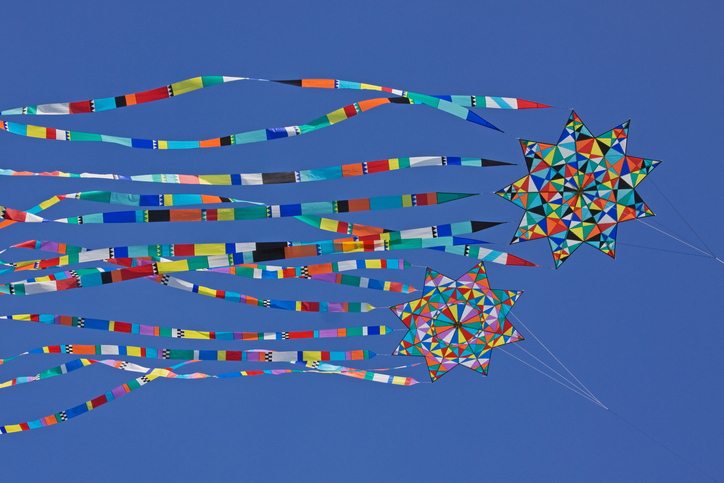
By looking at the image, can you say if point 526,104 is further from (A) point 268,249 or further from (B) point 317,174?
(A) point 268,249

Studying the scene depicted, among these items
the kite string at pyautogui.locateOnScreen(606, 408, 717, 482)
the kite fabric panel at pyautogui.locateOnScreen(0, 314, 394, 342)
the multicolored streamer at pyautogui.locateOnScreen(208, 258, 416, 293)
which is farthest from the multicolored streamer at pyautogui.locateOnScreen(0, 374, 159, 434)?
the kite string at pyautogui.locateOnScreen(606, 408, 717, 482)

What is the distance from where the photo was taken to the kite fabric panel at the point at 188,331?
4219 millimetres

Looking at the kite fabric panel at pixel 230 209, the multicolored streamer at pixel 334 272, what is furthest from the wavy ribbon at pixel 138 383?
the kite fabric panel at pixel 230 209

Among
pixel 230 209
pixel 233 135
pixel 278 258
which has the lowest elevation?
pixel 278 258

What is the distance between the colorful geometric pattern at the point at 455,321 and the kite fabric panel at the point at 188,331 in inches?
10.6

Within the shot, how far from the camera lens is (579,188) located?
3711mm

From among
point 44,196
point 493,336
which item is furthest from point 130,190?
point 493,336

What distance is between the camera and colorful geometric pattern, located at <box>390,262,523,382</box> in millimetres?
4055

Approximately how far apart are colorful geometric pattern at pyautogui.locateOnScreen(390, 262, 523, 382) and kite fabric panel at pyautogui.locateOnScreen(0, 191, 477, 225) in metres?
0.61

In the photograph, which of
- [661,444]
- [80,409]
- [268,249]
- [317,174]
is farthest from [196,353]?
[661,444]

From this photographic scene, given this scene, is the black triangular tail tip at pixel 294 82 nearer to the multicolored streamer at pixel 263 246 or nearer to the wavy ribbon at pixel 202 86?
the wavy ribbon at pixel 202 86

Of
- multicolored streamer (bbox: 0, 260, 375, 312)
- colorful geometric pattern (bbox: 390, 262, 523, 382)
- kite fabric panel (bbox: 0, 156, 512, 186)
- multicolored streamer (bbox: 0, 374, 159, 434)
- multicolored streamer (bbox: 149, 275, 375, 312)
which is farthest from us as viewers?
multicolored streamer (bbox: 0, 374, 159, 434)

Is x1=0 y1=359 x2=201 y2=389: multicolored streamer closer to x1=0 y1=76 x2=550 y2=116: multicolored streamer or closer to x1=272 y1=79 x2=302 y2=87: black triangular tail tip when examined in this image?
x1=0 y1=76 x2=550 y2=116: multicolored streamer

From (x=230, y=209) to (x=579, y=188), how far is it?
7.93 ft
